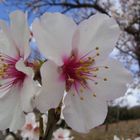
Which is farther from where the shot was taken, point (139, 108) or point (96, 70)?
point (139, 108)

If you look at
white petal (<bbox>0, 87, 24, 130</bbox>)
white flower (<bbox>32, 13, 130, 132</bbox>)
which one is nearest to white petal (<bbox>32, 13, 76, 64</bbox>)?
white flower (<bbox>32, 13, 130, 132</bbox>)

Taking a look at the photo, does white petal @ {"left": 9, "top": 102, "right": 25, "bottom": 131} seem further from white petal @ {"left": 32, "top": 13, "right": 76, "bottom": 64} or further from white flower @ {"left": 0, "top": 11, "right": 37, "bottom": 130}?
white petal @ {"left": 32, "top": 13, "right": 76, "bottom": 64}

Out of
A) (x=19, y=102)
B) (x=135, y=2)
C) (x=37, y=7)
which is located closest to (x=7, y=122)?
(x=19, y=102)

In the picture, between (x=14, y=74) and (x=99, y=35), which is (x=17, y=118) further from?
(x=99, y=35)

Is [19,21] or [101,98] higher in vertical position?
[19,21]

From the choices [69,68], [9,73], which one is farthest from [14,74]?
[69,68]

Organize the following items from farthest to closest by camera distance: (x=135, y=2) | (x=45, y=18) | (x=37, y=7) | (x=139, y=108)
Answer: (x=139, y=108) < (x=135, y=2) < (x=37, y=7) < (x=45, y=18)

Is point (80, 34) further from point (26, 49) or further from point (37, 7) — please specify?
point (37, 7)

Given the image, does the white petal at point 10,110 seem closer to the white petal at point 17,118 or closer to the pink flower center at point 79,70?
the white petal at point 17,118

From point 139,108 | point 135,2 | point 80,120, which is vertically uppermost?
point 80,120
